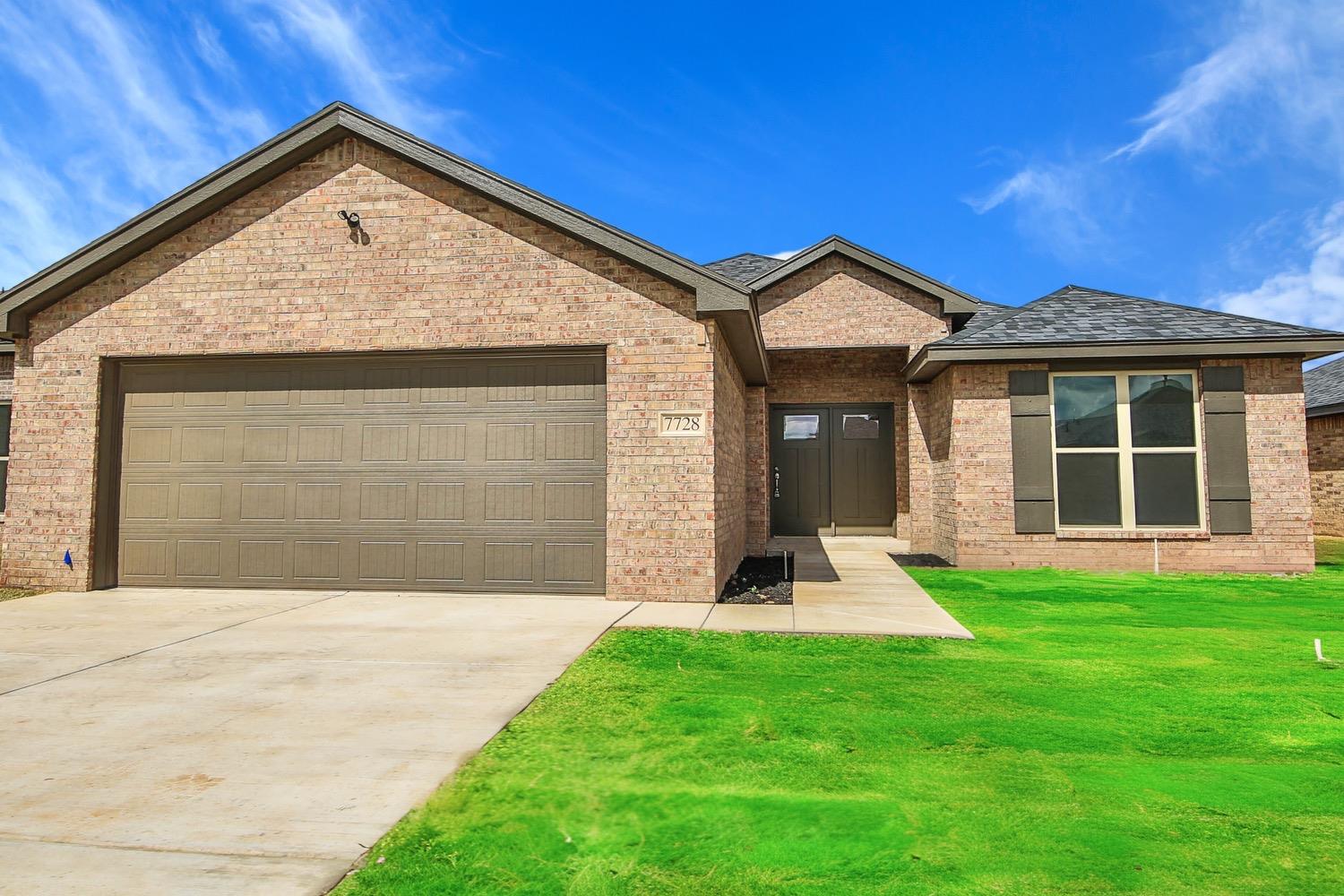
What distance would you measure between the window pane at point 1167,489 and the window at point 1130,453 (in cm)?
1

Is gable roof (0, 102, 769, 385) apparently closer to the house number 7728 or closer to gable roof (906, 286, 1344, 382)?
the house number 7728

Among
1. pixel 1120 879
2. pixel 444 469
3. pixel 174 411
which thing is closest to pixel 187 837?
pixel 1120 879

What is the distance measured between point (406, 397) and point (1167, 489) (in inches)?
393

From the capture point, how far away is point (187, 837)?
8.27 feet

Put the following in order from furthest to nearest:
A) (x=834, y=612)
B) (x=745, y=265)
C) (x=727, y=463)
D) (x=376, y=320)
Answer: (x=745, y=265)
(x=727, y=463)
(x=376, y=320)
(x=834, y=612)

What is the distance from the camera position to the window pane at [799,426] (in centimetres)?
1487

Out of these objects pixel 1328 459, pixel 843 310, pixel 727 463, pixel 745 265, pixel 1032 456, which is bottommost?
pixel 727 463

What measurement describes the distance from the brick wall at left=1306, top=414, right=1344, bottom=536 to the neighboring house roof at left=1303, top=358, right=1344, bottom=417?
247 mm

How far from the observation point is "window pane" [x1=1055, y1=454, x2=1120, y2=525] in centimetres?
984

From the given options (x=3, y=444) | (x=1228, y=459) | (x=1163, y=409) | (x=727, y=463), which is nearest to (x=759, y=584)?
(x=727, y=463)

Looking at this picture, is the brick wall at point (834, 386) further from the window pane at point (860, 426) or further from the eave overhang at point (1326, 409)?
the eave overhang at point (1326, 409)

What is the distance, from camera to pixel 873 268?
43.4 ft

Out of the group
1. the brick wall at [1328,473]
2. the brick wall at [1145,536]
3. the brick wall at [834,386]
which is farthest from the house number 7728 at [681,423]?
the brick wall at [1328,473]

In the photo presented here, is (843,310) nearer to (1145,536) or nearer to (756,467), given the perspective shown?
(756,467)
